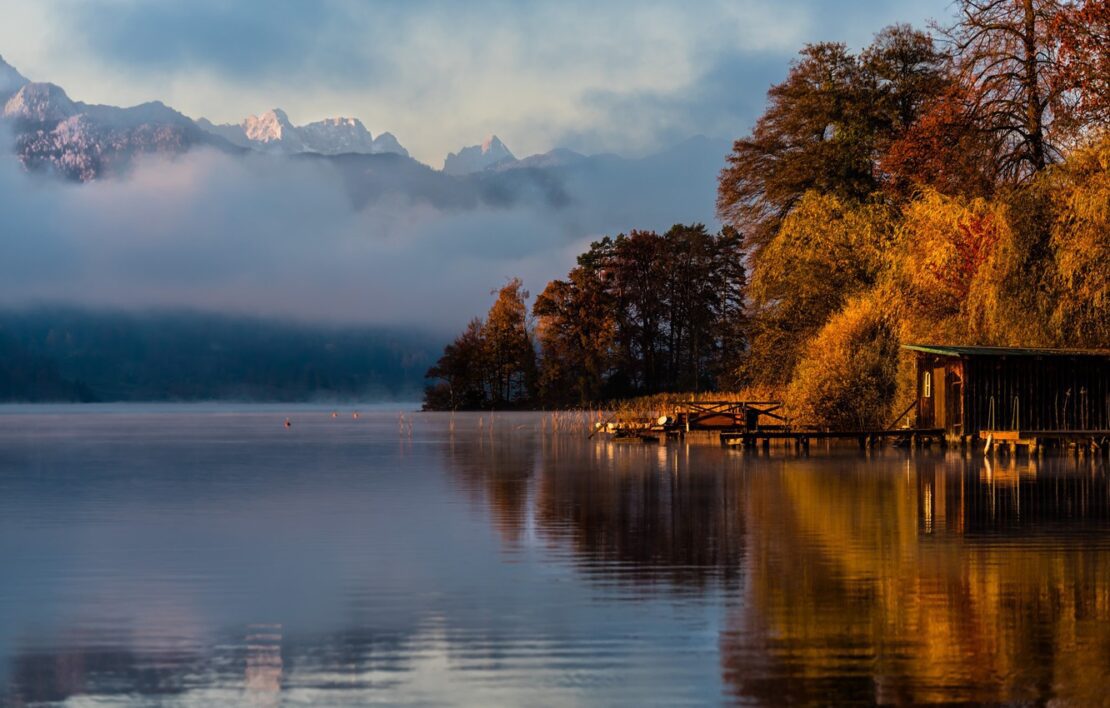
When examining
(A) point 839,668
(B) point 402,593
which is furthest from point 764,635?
(B) point 402,593

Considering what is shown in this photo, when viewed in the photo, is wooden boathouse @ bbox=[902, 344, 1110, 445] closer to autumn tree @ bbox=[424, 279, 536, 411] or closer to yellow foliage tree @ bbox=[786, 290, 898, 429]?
yellow foliage tree @ bbox=[786, 290, 898, 429]

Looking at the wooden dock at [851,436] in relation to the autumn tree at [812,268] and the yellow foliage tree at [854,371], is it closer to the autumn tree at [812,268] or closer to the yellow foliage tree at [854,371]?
the yellow foliage tree at [854,371]

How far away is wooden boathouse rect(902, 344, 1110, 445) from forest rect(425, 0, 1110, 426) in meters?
1.54

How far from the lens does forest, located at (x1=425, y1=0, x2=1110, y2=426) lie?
44812 millimetres

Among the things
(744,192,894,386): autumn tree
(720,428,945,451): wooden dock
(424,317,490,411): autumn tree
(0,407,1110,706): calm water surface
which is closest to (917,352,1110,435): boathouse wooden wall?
(720,428,945,451): wooden dock

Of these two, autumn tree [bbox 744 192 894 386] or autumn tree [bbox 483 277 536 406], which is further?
autumn tree [bbox 483 277 536 406]

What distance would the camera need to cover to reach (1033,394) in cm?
4459

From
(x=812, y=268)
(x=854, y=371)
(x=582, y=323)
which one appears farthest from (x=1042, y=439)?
(x=582, y=323)

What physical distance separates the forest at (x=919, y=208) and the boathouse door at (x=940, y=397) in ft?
4.91

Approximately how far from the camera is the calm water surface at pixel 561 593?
1025cm

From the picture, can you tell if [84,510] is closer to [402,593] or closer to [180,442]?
[402,593]

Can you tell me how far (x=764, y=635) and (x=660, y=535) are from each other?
27.3 feet

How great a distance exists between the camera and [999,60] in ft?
164

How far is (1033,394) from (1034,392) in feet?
0.25
